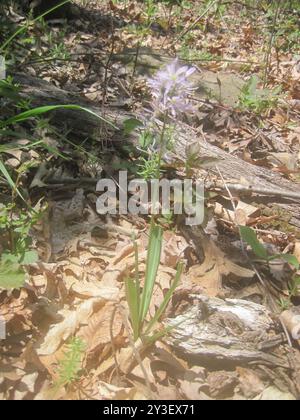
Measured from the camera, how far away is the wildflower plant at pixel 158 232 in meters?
1.41

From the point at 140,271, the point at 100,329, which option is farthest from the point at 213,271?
the point at 100,329

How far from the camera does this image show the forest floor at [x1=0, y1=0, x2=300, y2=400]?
1577mm

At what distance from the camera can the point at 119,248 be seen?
6.73ft

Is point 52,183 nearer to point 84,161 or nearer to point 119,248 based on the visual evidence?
point 84,161

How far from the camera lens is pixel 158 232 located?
1571mm

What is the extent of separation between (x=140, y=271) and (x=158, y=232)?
17.5 inches

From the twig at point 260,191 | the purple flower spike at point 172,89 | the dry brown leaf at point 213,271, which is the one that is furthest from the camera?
the twig at point 260,191

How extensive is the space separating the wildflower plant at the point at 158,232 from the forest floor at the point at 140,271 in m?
0.08

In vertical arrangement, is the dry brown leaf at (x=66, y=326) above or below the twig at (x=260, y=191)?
below

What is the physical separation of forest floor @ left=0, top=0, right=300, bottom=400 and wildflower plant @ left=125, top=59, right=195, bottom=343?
77 millimetres

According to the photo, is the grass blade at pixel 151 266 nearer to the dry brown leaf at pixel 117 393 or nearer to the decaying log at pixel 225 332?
the decaying log at pixel 225 332

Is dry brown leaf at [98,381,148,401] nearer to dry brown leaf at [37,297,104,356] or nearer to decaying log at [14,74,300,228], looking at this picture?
dry brown leaf at [37,297,104,356]

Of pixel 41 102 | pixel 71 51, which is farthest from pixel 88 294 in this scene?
pixel 71 51

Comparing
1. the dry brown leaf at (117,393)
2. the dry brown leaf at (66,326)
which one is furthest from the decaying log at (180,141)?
the dry brown leaf at (117,393)
